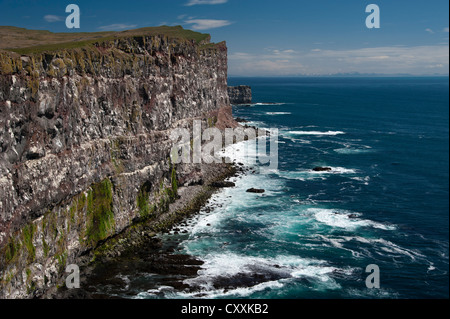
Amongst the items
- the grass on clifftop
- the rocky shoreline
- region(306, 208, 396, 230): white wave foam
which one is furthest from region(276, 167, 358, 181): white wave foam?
the grass on clifftop

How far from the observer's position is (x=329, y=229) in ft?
208

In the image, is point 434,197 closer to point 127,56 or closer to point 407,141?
point 407,141

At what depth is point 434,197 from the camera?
72688 millimetres

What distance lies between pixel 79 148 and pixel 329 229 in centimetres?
4093

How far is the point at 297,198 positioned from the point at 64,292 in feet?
157

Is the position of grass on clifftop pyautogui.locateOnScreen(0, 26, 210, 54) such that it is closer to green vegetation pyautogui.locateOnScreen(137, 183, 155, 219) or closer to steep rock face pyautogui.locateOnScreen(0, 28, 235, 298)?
steep rock face pyautogui.locateOnScreen(0, 28, 235, 298)

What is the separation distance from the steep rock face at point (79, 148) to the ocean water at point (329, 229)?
39.3 feet

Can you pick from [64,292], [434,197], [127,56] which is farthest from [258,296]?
[434,197]

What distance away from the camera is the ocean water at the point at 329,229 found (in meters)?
47.4

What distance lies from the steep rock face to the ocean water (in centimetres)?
1199

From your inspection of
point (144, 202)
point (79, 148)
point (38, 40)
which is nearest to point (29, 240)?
point (79, 148)

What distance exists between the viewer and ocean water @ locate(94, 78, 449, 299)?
47.4 meters
